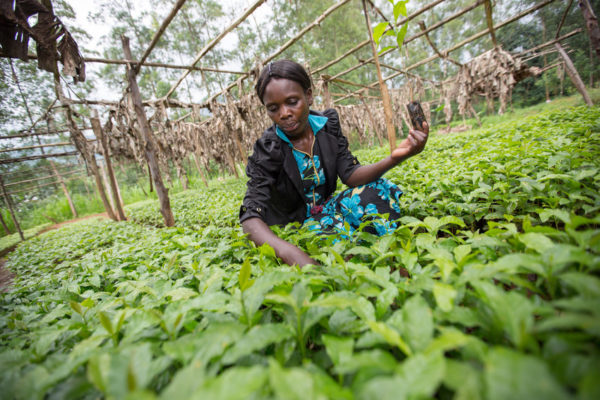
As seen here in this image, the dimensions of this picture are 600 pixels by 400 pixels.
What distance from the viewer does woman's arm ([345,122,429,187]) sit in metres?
1.66

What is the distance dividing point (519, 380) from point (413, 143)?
1.52 metres

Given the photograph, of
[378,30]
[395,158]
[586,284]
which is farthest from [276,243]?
[378,30]

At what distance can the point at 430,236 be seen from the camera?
1.17m

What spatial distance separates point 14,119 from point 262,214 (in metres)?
9.78

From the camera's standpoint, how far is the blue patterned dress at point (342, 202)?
1.84 meters

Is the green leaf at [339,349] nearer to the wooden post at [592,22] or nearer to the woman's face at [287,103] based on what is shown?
the woman's face at [287,103]

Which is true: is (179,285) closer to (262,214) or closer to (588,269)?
(262,214)

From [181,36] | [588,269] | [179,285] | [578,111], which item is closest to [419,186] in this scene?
[588,269]

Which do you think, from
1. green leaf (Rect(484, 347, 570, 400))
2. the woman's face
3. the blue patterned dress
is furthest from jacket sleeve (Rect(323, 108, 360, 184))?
green leaf (Rect(484, 347, 570, 400))

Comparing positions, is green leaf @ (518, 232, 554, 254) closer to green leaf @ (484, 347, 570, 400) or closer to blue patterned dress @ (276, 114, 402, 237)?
green leaf @ (484, 347, 570, 400)

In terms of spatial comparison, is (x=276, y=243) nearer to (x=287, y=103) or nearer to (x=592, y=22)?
(x=287, y=103)

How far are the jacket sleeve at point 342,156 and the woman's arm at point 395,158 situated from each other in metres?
0.08

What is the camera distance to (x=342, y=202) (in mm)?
2043

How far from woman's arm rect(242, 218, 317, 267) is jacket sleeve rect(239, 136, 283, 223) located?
0.81ft
